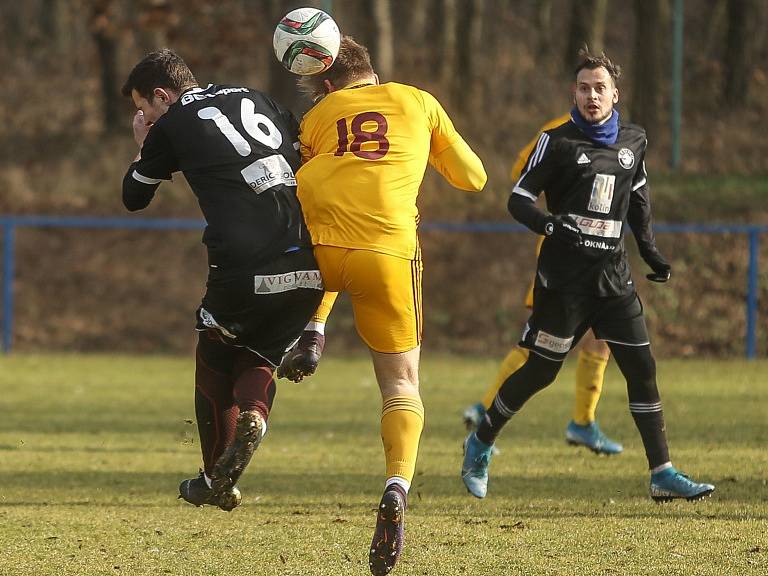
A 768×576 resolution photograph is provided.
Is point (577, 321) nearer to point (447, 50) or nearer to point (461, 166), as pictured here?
point (461, 166)

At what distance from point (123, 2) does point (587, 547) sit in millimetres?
22032

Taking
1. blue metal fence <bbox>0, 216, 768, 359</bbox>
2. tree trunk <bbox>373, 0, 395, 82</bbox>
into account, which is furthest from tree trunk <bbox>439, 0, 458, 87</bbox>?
blue metal fence <bbox>0, 216, 768, 359</bbox>

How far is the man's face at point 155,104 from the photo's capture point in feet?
18.8

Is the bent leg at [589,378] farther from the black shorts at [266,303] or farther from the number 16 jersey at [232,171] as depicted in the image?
the number 16 jersey at [232,171]

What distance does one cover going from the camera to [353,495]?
7258mm

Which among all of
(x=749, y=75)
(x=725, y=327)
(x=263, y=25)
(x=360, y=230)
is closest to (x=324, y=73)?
(x=360, y=230)

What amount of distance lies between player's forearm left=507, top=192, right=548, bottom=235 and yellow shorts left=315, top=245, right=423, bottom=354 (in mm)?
1262

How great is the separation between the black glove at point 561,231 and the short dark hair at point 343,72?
1.31 meters

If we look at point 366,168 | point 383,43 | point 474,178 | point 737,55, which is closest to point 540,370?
point 474,178

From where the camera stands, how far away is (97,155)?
22.3m

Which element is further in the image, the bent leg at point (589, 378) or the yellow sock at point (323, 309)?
the bent leg at point (589, 378)

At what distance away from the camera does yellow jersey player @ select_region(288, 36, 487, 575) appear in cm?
542

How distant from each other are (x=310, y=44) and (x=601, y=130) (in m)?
1.96

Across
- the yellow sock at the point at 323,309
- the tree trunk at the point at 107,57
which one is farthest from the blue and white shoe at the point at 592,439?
the tree trunk at the point at 107,57
